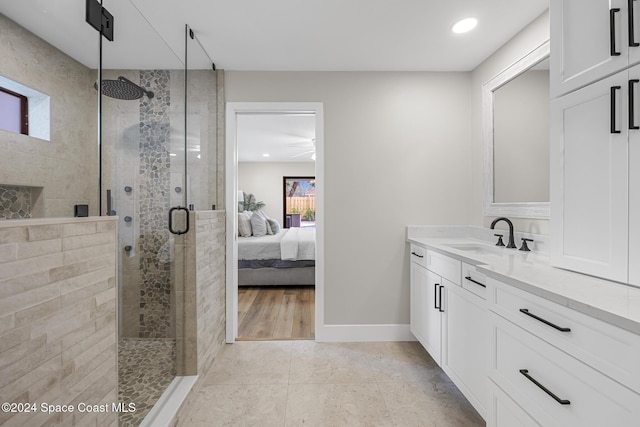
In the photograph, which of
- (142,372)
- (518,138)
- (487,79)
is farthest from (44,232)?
(487,79)

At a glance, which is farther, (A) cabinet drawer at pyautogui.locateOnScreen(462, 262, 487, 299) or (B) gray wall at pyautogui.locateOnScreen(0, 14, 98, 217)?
(A) cabinet drawer at pyautogui.locateOnScreen(462, 262, 487, 299)

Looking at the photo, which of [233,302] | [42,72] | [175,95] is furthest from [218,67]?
[233,302]

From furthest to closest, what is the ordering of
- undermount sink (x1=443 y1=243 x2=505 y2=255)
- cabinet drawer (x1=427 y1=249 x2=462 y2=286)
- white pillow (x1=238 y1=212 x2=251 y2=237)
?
white pillow (x1=238 y1=212 x2=251 y2=237) → undermount sink (x1=443 y1=243 x2=505 y2=255) → cabinet drawer (x1=427 y1=249 x2=462 y2=286)

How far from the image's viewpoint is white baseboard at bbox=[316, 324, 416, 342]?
2.71 metres

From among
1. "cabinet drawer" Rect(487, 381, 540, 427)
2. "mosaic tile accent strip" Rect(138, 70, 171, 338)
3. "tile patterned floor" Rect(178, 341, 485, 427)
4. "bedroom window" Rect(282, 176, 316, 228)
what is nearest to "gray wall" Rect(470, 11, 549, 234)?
"cabinet drawer" Rect(487, 381, 540, 427)

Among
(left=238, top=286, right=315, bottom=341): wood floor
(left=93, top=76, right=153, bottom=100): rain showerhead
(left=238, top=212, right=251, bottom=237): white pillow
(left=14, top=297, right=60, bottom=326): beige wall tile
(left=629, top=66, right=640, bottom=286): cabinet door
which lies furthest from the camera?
(left=238, top=212, right=251, bottom=237): white pillow

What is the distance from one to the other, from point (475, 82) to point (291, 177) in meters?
6.05

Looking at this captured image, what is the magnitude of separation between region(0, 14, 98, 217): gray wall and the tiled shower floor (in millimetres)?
759

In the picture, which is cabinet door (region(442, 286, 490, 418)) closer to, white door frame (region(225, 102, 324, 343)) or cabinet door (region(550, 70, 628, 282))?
cabinet door (region(550, 70, 628, 282))

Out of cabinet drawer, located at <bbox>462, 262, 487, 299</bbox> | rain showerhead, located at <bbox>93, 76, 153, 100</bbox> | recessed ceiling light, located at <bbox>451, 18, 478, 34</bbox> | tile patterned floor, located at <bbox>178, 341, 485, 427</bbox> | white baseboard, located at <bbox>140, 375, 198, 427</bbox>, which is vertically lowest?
→ tile patterned floor, located at <bbox>178, 341, 485, 427</bbox>

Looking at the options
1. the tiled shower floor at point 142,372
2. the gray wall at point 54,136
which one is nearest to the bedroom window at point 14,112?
the gray wall at point 54,136

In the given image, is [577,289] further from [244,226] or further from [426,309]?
[244,226]

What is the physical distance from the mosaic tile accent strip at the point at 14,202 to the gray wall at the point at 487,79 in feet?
8.31

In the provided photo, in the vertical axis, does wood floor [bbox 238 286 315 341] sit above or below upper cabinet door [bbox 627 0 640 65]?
below
